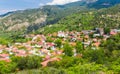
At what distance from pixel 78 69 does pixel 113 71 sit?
7.76m

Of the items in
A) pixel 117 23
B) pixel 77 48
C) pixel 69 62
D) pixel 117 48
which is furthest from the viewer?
pixel 117 23

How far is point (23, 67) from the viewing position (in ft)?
259

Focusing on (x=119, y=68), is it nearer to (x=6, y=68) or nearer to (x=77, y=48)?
(x=6, y=68)

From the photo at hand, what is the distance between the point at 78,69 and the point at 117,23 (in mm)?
132286

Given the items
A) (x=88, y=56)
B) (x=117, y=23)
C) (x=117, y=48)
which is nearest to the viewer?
(x=88, y=56)

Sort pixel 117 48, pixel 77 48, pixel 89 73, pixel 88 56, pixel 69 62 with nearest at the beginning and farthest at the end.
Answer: pixel 89 73
pixel 69 62
pixel 88 56
pixel 117 48
pixel 77 48

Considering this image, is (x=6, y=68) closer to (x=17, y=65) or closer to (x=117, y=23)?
(x=17, y=65)

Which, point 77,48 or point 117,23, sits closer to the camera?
point 77,48

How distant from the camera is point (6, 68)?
251 feet

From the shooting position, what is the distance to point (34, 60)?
266 ft

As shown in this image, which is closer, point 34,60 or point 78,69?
point 78,69

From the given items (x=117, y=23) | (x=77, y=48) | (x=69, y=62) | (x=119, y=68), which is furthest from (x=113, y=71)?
(x=117, y=23)

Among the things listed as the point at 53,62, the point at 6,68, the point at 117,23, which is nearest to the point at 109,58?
the point at 53,62

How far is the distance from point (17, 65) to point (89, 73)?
81.9 feet
